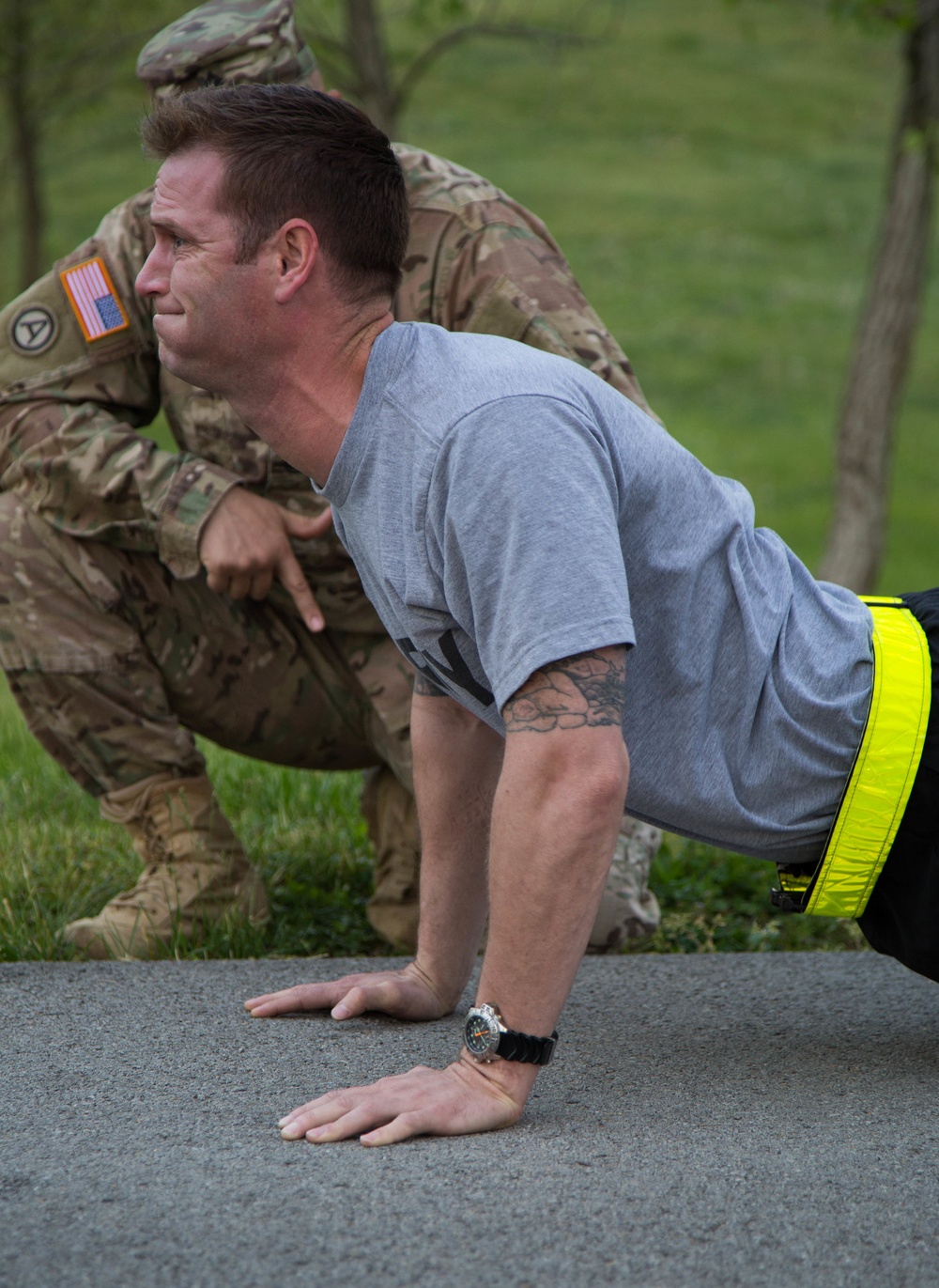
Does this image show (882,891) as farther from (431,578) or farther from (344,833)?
(344,833)

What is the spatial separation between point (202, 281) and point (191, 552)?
44.9 inches

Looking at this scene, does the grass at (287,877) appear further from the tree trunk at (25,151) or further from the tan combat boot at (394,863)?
the tree trunk at (25,151)

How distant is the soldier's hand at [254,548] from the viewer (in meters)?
3.18

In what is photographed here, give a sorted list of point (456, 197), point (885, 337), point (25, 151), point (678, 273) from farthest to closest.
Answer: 1. point (678, 273)
2. point (25, 151)
3. point (885, 337)
4. point (456, 197)

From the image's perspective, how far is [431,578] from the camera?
6.86 ft

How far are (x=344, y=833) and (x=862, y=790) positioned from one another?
6.71ft

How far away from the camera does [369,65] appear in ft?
21.1

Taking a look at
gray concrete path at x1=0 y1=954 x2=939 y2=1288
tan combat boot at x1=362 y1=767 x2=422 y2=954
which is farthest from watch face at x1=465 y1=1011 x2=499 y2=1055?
tan combat boot at x1=362 y1=767 x2=422 y2=954

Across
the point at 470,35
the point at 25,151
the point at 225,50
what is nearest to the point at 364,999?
the point at 225,50

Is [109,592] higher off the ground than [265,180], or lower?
lower

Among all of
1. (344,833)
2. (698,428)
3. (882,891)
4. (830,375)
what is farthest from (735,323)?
(882,891)

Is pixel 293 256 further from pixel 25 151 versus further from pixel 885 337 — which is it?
pixel 25 151

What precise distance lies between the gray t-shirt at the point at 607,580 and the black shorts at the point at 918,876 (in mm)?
112

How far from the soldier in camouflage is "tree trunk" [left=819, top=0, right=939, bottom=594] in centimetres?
349
